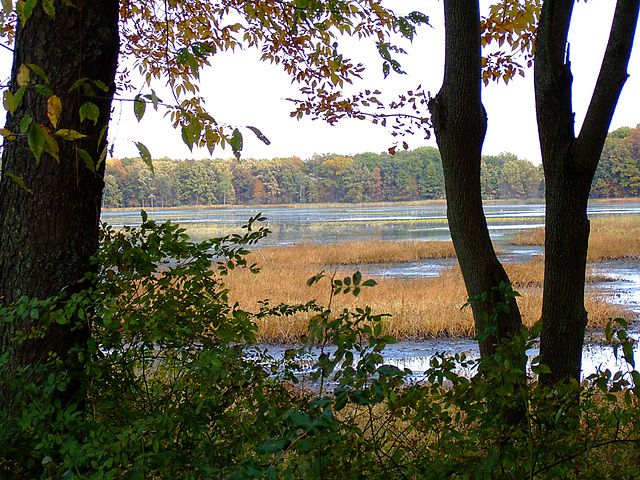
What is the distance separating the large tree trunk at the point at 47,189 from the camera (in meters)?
2.63

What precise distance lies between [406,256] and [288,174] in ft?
379

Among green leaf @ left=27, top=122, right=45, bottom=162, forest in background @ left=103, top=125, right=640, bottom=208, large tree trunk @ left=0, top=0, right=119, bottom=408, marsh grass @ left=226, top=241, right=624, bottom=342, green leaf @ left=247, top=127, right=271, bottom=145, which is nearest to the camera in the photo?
green leaf @ left=27, top=122, right=45, bottom=162

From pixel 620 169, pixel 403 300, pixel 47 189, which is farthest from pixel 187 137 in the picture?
pixel 620 169

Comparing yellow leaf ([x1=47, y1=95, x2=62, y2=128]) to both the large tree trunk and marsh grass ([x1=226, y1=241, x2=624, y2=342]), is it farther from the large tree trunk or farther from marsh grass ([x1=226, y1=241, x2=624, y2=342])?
marsh grass ([x1=226, y1=241, x2=624, y2=342])

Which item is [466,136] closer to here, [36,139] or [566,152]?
[566,152]

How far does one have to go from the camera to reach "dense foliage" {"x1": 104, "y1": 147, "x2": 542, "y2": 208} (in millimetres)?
126188

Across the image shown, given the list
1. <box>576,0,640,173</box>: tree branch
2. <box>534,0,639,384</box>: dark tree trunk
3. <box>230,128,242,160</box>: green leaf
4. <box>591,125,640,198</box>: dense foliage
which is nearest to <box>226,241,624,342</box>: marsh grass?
<box>534,0,639,384</box>: dark tree trunk

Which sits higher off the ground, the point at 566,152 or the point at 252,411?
the point at 566,152

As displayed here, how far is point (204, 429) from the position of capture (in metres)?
2.04

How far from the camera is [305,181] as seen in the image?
136375mm

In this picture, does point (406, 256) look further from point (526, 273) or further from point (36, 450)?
point (36, 450)

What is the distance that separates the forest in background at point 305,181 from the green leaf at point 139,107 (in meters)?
120

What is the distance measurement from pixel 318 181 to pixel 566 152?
136 m

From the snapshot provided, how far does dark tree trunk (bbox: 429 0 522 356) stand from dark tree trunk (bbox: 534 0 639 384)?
30 cm
